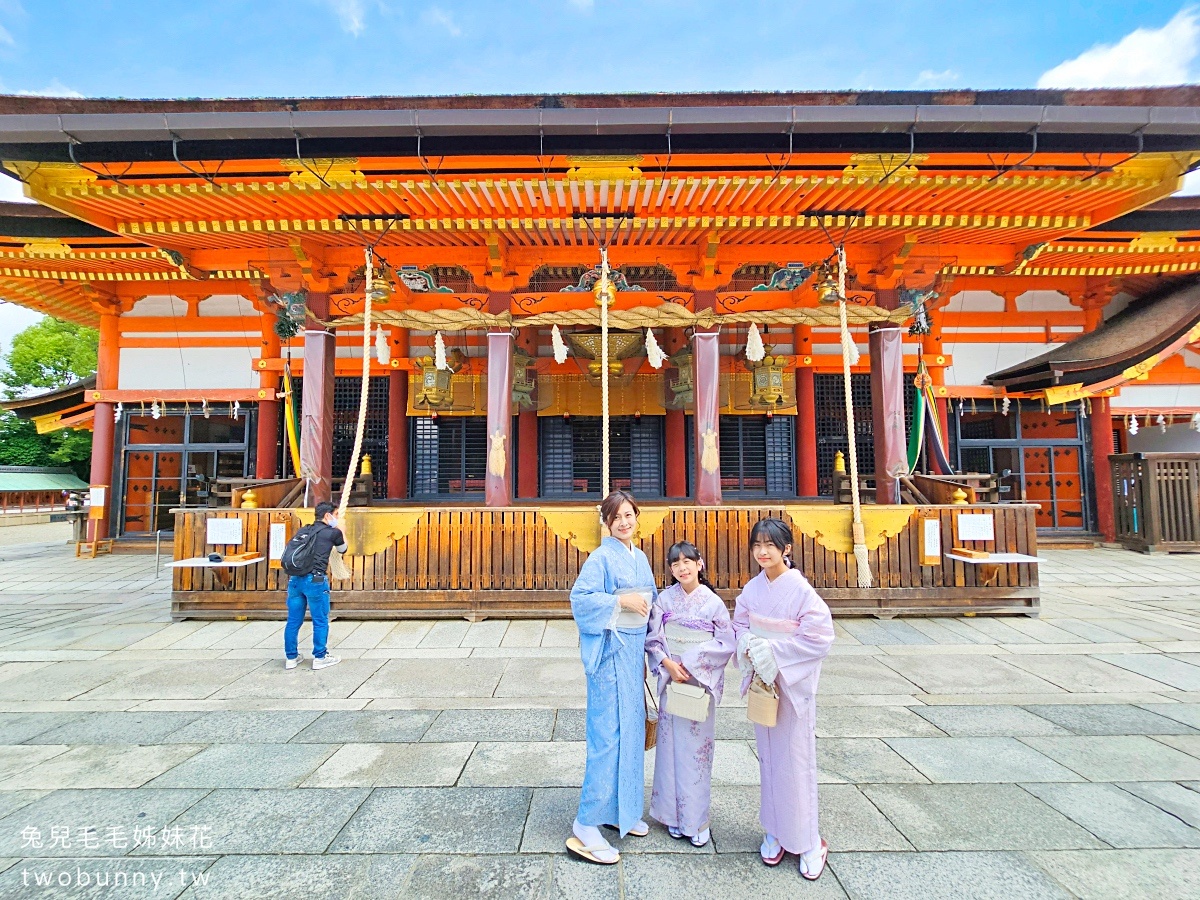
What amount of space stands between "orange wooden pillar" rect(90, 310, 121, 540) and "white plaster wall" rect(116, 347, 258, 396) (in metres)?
0.16

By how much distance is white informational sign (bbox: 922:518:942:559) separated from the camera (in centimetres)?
647

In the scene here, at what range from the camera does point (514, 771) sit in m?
3.05

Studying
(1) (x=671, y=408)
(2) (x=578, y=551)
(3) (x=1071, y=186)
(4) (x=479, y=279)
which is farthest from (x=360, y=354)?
(3) (x=1071, y=186)

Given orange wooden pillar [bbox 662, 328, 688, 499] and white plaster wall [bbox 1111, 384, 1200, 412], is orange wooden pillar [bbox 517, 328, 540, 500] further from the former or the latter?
white plaster wall [bbox 1111, 384, 1200, 412]

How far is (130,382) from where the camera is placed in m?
11.2

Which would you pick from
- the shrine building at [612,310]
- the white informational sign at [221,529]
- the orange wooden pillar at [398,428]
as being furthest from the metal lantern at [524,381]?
the white informational sign at [221,529]

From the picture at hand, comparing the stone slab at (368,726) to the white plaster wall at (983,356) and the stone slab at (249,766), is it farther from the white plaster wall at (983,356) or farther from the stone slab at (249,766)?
the white plaster wall at (983,356)

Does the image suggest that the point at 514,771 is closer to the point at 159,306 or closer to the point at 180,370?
the point at 180,370

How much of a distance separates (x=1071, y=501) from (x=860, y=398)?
4995 millimetres

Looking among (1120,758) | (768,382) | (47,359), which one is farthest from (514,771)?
(47,359)

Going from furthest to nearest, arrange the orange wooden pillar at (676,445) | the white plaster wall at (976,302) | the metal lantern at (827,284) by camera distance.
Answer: the white plaster wall at (976,302), the orange wooden pillar at (676,445), the metal lantern at (827,284)

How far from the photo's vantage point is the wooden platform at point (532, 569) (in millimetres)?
6426

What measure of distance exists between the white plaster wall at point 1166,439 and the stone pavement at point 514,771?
9354 millimetres

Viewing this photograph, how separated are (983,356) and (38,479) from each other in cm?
3548
